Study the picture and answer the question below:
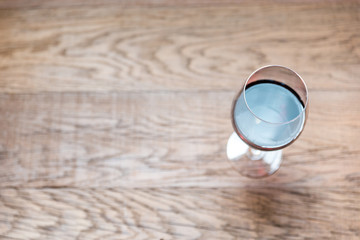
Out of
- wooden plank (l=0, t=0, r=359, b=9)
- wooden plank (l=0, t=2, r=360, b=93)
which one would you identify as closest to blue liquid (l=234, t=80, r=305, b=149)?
wooden plank (l=0, t=2, r=360, b=93)

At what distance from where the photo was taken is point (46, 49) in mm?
609

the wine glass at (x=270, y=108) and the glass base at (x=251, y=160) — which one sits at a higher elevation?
the wine glass at (x=270, y=108)

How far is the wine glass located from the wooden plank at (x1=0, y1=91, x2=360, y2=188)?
9cm

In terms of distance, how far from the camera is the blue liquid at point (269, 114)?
0.44 meters

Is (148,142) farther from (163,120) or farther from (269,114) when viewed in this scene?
(269,114)

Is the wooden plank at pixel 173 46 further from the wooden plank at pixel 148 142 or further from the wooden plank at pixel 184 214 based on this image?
the wooden plank at pixel 184 214

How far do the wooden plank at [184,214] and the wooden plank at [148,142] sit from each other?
2 cm

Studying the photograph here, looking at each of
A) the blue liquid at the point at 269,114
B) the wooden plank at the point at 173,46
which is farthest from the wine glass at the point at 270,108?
the wooden plank at the point at 173,46

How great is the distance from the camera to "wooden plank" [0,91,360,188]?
55 centimetres

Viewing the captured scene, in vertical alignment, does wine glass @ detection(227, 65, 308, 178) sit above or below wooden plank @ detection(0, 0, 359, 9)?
below

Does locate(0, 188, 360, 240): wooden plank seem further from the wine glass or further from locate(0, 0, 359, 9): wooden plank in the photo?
locate(0, 0, 359, 9): wooden plank

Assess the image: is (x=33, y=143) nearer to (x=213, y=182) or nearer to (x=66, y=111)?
(x=66, y=111)

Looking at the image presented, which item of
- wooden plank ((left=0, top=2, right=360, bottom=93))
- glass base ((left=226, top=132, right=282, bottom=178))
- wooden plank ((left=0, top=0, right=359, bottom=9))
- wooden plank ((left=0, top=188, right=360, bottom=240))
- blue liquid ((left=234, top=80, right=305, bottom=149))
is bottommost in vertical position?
wooden plank ((left=0, top=188, right=360, bottom=240))

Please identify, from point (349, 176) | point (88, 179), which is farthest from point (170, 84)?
point (349, 176)
